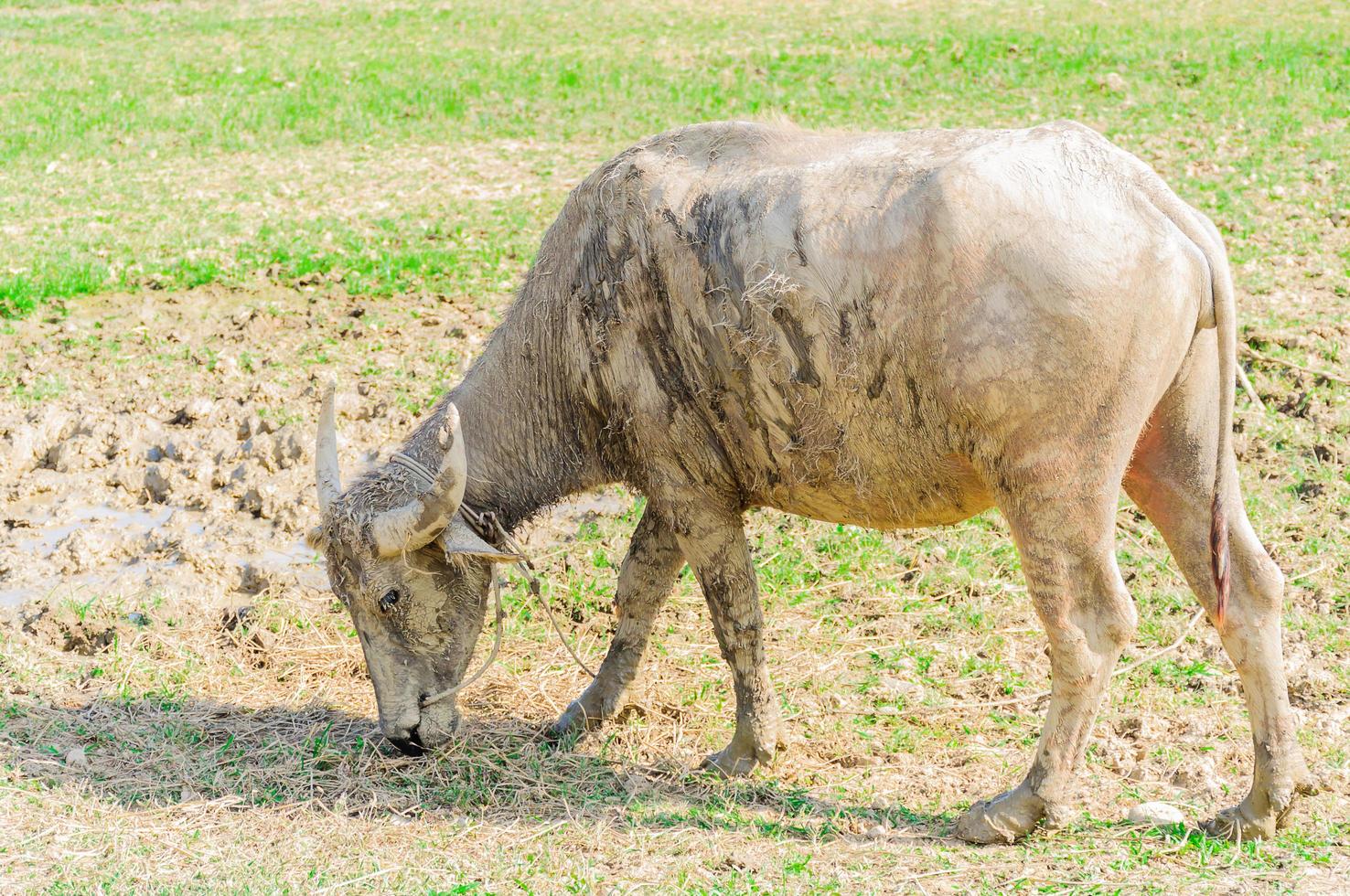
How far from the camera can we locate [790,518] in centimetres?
688

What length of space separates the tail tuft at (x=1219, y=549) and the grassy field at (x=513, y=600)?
818 mm

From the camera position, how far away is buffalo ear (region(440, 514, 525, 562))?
15.7 ft

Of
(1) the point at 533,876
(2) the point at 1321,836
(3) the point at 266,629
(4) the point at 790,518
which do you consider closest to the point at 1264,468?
(4) the point at 790,518

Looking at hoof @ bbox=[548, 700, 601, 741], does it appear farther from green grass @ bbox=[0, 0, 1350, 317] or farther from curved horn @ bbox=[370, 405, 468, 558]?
green grass @ bbox=[0, 0, 1350, 317]

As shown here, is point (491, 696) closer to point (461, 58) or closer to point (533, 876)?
point (533, 876)

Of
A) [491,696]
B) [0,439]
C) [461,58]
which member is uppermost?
[461,58]

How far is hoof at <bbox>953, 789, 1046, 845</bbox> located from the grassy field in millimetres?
73

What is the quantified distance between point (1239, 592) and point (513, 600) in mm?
3221

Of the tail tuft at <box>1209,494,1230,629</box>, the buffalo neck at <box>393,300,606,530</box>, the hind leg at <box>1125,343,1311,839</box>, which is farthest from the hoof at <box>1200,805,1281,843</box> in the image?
the buffalo neck at <box>393,300,606,530</box>

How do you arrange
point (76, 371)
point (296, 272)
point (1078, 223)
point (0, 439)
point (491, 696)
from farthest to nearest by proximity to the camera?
point (296, 272) < point (76, 371) < point (0, 439) < point (491, 696) < point (1078, 223)

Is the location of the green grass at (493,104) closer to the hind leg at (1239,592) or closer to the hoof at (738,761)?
the hoof at (738,761)

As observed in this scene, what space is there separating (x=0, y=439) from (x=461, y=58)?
9.99m

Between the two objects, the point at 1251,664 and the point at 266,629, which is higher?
the point at 1251,664

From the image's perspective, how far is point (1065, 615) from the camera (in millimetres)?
4293
